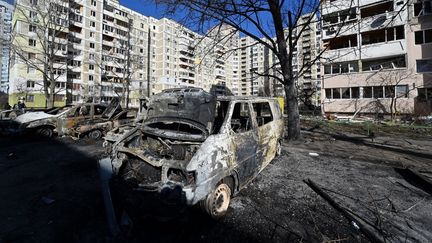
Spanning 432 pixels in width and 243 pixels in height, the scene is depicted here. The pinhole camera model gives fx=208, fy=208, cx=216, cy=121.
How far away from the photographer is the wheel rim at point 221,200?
3.06 meters

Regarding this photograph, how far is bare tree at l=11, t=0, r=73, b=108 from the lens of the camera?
23.8 meters

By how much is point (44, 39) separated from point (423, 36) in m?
39.8

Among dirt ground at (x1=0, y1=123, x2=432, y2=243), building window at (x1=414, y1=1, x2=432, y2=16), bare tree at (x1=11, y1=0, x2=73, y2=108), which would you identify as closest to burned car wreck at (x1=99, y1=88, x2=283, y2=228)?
dirt ground at (x1=0, y1=123, x2=432, y2=243)

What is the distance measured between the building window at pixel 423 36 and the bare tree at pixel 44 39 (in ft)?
123

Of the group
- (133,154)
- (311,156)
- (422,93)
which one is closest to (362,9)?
(422,93)

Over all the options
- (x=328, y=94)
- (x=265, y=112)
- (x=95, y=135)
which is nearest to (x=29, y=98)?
(x=95, y=135)

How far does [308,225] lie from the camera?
2982 millimetres

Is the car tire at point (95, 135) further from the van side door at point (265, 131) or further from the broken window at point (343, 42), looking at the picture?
the broken window at point (343, 42)

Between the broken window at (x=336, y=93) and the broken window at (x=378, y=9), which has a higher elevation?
the broken window at (x=378, y=9)

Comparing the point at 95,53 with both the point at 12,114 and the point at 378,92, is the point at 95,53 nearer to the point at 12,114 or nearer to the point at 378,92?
the point at 12,114

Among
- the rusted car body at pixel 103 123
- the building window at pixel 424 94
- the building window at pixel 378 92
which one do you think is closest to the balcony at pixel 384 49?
the building window at pixel 378 92

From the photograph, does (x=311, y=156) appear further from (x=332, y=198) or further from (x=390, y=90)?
(x=390, y=90)

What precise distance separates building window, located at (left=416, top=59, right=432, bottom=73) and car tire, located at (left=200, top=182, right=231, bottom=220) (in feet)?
83.2

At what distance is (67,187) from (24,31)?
43751 mm
